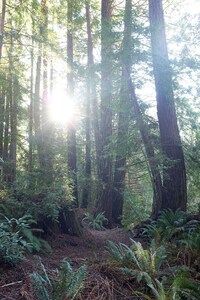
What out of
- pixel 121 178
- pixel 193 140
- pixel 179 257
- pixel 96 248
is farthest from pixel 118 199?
pixel 179 257

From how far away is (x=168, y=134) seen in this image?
7.81m

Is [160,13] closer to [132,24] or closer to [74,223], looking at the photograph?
[132,24]

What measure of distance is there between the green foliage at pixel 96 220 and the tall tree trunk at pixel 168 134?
9.04ft

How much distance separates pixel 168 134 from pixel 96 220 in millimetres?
3927

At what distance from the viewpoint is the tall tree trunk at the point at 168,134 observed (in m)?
7.59

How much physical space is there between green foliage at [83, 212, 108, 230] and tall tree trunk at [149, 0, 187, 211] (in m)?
2.75

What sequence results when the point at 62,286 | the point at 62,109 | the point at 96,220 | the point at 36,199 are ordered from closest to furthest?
the point at 62,286, the point at 36,199, the point at 96,220, the point at 62,109

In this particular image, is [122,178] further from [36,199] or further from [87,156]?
[36,199]

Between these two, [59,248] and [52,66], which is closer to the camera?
[59,248]

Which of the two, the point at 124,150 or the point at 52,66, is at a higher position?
the point at 52,66

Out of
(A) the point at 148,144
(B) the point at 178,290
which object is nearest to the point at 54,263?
(B) the point at 178,290

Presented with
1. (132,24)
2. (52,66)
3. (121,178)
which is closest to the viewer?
(132,24)

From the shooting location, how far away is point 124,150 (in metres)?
7.43

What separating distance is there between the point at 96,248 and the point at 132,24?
5295 millimetres
